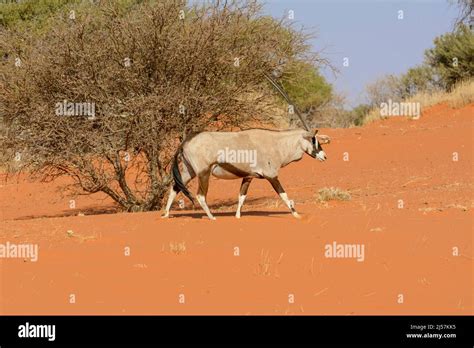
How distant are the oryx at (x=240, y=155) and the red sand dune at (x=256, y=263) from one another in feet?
1.78

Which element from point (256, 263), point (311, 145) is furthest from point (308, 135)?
point (256, 263)

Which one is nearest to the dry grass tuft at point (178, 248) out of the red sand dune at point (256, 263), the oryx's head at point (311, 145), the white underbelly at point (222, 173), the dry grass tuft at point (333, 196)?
the red sand dune at point (256, 263)

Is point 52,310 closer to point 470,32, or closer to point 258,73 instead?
point 258,73

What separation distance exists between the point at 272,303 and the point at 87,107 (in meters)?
7.88

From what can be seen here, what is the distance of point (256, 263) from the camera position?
31.3 feet

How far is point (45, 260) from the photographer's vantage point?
1006 centimetres

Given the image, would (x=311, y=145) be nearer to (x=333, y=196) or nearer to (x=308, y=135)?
(x=308, y=135)

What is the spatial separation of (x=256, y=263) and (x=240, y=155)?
334 cm

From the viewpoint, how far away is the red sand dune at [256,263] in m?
8.61

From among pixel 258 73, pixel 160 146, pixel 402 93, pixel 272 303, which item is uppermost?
pixel 402 93

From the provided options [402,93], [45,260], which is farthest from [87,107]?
[402,93]

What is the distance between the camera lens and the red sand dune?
8609mm

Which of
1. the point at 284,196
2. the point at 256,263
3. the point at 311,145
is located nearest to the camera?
A: the point at 256,263

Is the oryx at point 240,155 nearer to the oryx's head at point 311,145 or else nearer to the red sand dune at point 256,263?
the oryx's head at point 311,145
